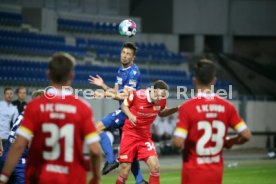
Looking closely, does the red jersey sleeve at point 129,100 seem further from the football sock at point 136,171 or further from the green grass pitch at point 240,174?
the green grass pitch at point 240,174

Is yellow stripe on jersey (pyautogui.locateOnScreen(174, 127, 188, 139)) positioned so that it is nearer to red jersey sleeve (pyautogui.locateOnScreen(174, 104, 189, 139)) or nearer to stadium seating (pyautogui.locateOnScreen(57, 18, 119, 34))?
red jersey sleeve (pyautogui.locateOnScreen(174, 104, 189, 139))

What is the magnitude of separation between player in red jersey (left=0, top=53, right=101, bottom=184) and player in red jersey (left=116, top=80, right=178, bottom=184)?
6090 millimetres

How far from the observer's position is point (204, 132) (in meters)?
7.93

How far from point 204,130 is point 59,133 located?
163cm

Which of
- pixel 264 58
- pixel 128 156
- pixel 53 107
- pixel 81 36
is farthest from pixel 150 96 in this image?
pixel 264 58

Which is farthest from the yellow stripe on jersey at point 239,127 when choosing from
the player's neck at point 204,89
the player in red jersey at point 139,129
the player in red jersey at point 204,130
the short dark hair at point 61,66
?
the player in red jersey at point 139,129

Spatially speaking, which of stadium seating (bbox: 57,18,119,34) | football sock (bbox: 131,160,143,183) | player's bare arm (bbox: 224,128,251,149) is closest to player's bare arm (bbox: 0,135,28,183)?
player's bare arm (bbox: 224,128,251,149)

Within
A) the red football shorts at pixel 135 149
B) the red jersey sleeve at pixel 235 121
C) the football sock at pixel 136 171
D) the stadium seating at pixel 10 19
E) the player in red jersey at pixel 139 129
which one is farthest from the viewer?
the stadium seating at pixel 10 19

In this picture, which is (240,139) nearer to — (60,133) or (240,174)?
(60,133)

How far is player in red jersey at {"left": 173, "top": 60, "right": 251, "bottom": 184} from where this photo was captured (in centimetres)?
785

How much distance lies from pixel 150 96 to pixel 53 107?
20.8 feet

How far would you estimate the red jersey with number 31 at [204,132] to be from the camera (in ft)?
25.9

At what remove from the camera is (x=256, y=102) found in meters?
33.8

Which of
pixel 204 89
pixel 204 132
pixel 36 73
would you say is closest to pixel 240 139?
pixel 204 132
